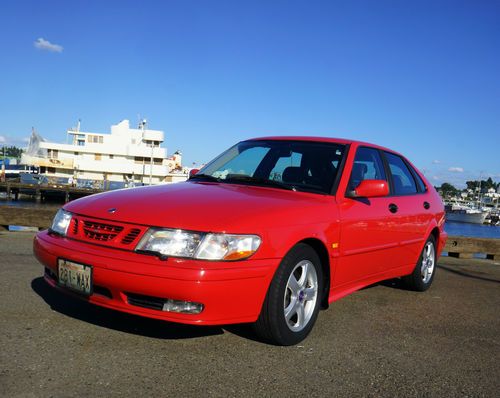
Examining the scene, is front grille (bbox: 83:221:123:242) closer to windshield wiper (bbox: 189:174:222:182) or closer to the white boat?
windshield wiper (bbox: 189:174:222:182)

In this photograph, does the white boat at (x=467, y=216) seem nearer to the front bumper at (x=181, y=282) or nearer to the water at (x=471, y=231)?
the water at (x=471, y=231)

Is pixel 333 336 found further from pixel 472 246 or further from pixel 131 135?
pixel 131 135

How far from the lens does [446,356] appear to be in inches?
126

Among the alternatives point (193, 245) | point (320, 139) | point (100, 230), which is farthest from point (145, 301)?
point (320, 139)

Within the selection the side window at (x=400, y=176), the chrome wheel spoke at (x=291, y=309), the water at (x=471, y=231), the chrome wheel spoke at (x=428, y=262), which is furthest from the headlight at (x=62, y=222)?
the water at (x=471, y=231)

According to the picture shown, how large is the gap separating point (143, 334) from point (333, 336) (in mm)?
1370

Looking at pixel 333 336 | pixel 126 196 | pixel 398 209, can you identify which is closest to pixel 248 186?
pixel 126 196

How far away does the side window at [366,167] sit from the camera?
4082 mm

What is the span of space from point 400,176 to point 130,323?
10.3 feet

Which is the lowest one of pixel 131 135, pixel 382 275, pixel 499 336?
pixel 499 336

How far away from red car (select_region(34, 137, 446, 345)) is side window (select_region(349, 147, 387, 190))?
0.02m

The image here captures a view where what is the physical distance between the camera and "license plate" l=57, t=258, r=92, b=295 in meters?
2.86

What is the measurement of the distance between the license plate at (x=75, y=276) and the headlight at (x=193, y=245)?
38cm

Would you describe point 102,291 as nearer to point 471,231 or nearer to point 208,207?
point 208,207
